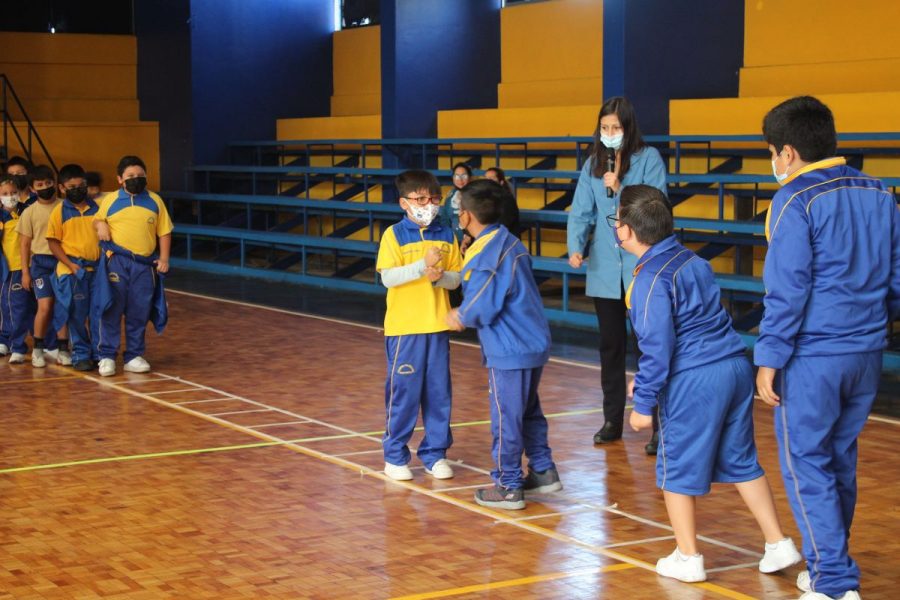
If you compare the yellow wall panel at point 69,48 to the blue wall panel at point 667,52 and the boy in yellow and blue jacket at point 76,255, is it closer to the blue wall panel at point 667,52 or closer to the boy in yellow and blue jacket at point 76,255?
the blue wall panel at point 667,52

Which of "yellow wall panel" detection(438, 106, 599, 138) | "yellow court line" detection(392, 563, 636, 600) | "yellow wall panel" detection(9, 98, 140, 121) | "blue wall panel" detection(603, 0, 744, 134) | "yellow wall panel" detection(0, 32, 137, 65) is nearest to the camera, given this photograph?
"yellow court line" detection(392, 563, 636, 600)

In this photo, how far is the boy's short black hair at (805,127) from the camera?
4.22m

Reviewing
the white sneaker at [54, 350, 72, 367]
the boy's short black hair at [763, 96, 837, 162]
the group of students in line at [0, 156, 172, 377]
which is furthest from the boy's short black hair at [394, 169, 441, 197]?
the white sneaker at [54, 350, 72, 367]

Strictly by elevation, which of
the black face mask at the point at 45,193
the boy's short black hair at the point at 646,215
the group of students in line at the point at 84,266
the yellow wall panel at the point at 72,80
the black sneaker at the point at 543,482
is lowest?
the black sneaker at the point at 543,482

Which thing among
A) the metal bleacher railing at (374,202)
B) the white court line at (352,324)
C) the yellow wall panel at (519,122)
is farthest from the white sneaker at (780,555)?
the yellow wall panel at (519,122)

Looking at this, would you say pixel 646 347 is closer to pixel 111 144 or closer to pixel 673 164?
pixel 673 164

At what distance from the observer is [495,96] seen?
18.5 m

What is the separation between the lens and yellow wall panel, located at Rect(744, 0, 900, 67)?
13.0 metres

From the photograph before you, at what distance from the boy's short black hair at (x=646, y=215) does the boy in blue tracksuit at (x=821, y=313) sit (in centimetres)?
51

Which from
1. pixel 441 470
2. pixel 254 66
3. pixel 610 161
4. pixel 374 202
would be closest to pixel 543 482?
pixel 441 470

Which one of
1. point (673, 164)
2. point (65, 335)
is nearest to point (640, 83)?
point (673, 164)

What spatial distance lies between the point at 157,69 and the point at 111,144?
1467mm

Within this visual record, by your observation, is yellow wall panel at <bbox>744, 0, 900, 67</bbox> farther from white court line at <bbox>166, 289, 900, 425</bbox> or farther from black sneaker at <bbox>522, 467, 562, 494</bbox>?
black sneaker at <bbox>522, 467, 562, 494</bbox>

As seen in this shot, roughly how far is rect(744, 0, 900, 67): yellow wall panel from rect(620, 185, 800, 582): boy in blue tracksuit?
923cm
